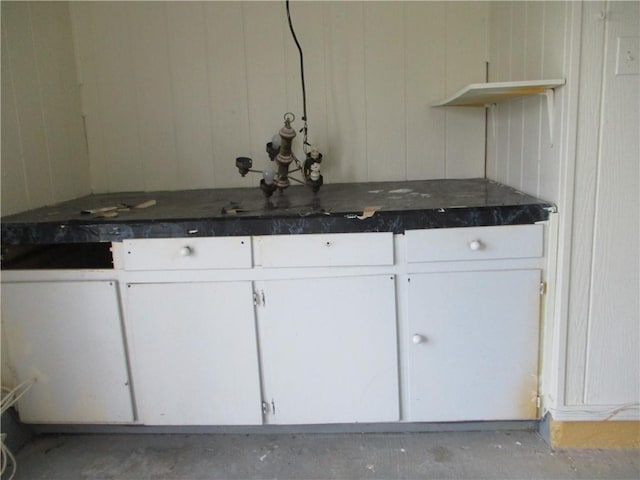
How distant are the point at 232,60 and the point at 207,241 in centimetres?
105

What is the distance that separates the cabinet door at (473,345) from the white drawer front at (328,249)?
16 centimetres

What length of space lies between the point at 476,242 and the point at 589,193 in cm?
35

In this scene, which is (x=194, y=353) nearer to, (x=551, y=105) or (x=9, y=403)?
(x=9, y=403)

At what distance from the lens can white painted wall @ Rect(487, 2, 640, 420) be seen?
55.2 inches

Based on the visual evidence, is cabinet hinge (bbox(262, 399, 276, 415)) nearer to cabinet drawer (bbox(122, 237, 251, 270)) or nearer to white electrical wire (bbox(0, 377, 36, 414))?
cabinet drawer (bbox(122, 237, 251, 270))

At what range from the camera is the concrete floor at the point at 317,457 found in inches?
62.4

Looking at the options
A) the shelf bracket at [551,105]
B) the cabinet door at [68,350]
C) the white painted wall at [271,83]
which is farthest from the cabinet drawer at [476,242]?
the cabinet door at [68,350]

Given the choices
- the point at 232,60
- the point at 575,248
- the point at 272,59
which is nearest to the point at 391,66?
the point at 272,59

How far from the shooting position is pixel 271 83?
2.27m

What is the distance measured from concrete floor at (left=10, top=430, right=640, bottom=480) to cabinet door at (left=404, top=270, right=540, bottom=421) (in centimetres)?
10

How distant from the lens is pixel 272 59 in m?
2.26

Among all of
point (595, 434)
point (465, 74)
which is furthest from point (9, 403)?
point (465, 74)

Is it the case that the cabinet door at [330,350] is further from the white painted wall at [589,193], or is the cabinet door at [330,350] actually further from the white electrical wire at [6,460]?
the white electrical wire at [6,460]

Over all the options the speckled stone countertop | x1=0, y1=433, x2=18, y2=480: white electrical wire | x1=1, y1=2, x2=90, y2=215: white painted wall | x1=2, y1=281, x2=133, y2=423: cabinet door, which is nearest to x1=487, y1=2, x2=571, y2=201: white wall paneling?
the speckled stone countertop
